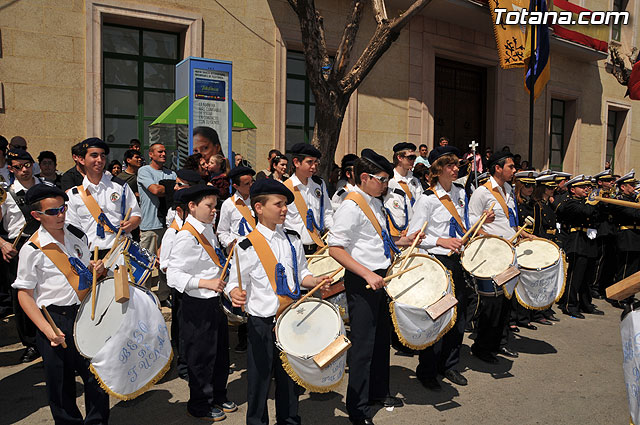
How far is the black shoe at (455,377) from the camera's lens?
5086 millimetres

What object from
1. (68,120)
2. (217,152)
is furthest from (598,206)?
(68,120)

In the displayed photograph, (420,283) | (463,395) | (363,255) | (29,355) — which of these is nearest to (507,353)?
(463,395)

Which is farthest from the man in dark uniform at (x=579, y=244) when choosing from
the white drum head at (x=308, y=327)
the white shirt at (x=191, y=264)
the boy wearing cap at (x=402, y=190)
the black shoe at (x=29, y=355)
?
the black shoe at (x=29, y=355)

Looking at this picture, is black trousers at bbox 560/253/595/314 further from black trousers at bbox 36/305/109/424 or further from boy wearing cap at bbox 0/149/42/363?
boy wearing cap at bbox 0/149/42/363

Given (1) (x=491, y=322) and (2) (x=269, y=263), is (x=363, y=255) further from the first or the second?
(1) (x=491, y=322)

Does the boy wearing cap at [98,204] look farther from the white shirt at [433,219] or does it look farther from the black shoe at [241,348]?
the white shirt at [433,219]

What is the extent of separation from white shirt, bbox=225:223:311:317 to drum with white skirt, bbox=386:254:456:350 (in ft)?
2.86

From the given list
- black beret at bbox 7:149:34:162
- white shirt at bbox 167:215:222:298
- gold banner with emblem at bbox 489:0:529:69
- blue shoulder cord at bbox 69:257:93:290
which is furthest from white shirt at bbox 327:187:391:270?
gold banner with emblem at bbox 489:0:529:69

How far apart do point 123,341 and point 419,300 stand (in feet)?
7.25

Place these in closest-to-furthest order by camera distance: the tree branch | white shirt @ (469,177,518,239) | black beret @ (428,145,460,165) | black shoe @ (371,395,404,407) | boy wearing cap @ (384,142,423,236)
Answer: black shoe @ (371,395,404,407)
black beret @ (428,145,460,165)
white shirt @ (469,177,518,239)
boy wearing cap @ (384,142,423,236)
the tree branch

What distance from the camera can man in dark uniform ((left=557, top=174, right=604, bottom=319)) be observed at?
26.7 ft

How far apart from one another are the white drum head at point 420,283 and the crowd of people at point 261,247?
18 cm

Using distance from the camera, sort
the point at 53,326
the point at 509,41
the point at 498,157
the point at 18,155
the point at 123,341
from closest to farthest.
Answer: the point at 123,341 < the point at 53,326 < the point at 498,157 < the point at 18,155 < the point at 509,41

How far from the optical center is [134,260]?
4566mm
